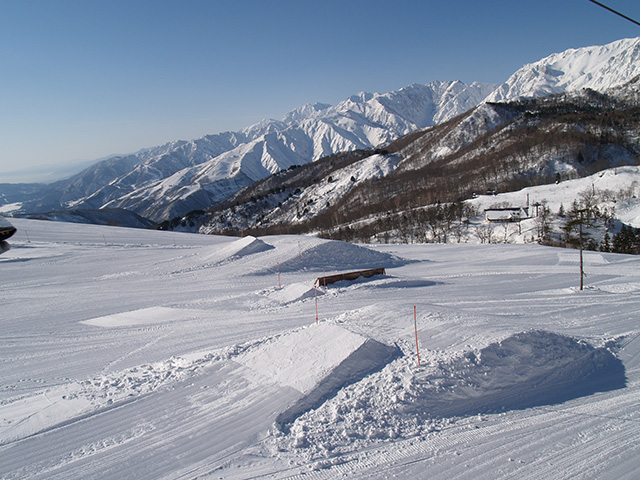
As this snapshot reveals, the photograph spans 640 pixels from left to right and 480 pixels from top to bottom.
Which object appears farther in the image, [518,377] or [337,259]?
[337,259]

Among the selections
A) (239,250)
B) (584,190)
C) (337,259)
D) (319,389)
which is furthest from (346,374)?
(584,190)

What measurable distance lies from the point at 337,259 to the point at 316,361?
602 inches

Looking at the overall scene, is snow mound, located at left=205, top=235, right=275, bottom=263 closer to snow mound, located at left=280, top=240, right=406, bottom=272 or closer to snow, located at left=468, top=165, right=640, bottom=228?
snow mound, located at left=280, top=240, right=406, bottom=272

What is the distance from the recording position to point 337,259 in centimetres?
2284

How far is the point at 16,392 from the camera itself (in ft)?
25.5

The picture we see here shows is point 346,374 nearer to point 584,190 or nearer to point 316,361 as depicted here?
point 316,361

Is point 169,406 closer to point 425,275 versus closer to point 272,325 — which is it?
point 272,325

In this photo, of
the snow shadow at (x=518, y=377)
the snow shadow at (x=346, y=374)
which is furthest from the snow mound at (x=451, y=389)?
the snow shadow at (x=346, y=374)

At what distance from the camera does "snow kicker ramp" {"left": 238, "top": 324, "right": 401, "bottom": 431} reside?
680cm

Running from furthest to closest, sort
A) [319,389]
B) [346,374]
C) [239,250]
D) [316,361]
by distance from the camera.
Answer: [239,250], [316,361], [346,374], [319,389]

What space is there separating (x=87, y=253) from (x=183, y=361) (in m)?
22.8

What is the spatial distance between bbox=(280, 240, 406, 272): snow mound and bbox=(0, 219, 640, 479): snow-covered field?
672 centimetres

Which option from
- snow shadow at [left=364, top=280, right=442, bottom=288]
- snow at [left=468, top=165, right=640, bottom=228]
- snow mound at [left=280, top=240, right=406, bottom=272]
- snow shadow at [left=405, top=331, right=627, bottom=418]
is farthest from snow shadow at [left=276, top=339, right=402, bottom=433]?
snow at [left=468, top=165, right=640, bottom=228]

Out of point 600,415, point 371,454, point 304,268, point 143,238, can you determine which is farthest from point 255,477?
point 143,238
